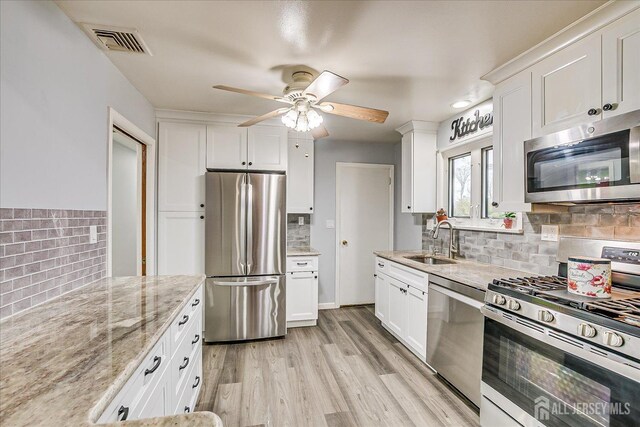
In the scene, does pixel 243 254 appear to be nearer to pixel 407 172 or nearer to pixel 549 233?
pixel 407 172

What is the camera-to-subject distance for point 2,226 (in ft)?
3.80

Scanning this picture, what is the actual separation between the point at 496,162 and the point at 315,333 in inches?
97.8

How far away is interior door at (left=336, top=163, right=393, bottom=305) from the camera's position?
425 cm

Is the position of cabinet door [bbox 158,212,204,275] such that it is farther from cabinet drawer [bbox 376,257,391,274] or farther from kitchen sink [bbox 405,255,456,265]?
kitchen sink [bbox 405,255,456,265]

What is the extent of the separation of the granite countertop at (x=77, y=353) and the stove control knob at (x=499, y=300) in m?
1.64

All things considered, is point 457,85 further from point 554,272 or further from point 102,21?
point 102,21

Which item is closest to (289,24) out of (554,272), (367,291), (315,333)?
(554,272)

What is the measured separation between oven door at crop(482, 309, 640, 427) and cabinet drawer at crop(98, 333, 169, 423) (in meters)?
1.76

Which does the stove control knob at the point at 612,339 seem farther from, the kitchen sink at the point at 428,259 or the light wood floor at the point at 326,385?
the kitchen sink at the point at 428,259

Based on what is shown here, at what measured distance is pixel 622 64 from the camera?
1.47 m

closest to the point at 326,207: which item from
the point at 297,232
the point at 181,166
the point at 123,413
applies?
the point at 297,232

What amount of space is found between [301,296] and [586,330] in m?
2.62

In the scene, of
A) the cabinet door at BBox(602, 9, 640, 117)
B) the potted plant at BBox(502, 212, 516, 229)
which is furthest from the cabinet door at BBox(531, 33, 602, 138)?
the potted plant at BBox(502, 212, 516, 229)

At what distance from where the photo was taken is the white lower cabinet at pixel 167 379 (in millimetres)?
892
